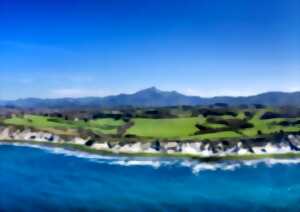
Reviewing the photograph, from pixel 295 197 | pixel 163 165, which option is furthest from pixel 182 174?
pixel 295 197

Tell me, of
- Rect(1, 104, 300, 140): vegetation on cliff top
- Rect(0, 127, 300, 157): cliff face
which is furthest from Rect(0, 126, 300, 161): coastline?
Rect(1, 104, 300, 140): vegetation on cliff top

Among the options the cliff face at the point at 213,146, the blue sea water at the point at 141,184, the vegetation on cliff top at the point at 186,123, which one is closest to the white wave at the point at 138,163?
the blue sea water at the point at 141,184

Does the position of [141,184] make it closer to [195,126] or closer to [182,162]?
[182,162]

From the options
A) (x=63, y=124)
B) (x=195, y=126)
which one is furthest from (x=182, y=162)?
(x=63, y=124)

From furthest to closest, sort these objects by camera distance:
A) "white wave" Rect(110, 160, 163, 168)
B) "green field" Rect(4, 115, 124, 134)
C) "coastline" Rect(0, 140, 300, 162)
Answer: "green field" Rect(4, 115, 124, 134) < "coastline" Rect(0, 140, 300, 162) < "white wave" Rect(110, 160, 163, 168)

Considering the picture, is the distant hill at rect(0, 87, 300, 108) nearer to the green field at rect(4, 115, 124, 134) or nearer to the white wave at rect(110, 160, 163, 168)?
the green field at rect(4, 115, 124, 134)

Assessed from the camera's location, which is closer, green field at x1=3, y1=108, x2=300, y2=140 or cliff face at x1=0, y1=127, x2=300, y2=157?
cliff face at x1=0, y1=127, x2=300, y2=157
